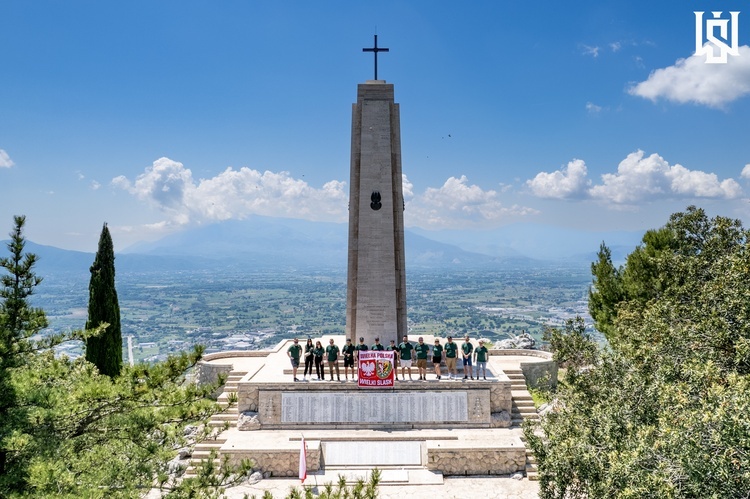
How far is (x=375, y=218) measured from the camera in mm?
20656

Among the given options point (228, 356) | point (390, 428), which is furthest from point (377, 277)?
point (228, 356)

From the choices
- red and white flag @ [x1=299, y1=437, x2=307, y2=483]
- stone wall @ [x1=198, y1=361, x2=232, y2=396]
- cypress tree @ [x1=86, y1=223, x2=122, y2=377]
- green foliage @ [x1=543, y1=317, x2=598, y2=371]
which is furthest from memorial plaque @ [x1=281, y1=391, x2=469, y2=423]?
cypress tree @ [x1=86, y1=223, x2=122, y2=377]

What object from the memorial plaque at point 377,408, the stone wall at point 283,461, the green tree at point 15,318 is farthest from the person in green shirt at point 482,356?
the green tree at point 15,318

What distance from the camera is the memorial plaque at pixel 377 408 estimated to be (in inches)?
690

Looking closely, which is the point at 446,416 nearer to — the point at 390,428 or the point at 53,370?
the point at 390,428

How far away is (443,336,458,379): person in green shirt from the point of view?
18000mm

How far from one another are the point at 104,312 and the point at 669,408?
20.7 metres

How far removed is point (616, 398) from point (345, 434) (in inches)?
358

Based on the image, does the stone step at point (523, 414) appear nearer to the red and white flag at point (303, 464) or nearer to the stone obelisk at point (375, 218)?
the stone obelisk at point (375, 218)

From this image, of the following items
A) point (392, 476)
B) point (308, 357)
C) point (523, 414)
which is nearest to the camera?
point (392, 476)

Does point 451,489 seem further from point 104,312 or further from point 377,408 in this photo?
point 104,312

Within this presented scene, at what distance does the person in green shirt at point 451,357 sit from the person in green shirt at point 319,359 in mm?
4168

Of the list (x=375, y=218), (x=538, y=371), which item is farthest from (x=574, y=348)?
(x=375, y=218)

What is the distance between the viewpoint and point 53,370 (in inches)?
342
